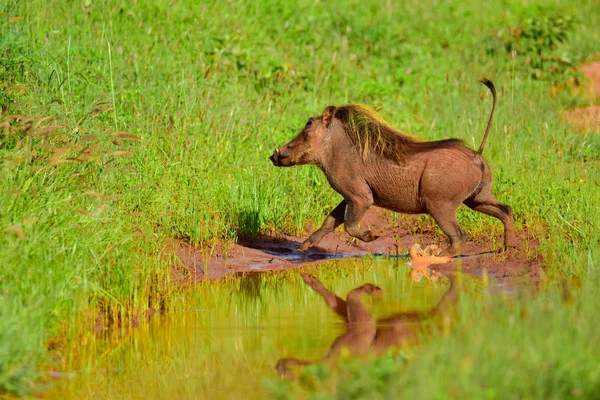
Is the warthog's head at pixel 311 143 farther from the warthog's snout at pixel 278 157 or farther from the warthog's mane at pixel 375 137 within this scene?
the warthog's mane at pixel 375 137

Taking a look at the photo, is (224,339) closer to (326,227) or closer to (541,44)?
(326,227)

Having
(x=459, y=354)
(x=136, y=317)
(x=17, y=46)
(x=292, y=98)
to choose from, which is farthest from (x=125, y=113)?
(x=459, y=354)

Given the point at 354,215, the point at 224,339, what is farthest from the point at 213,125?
the point at 224,339

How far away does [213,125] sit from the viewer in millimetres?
9805

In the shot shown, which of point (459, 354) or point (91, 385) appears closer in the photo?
point (459, 354)

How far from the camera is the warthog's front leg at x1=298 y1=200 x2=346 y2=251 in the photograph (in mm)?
8289

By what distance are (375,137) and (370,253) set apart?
1.11 meters

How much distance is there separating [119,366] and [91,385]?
37cm

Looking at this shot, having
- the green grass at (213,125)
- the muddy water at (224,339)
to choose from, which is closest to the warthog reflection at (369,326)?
the muddy water at (224,339)

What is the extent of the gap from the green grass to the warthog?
606 mm

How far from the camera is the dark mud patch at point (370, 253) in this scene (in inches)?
300

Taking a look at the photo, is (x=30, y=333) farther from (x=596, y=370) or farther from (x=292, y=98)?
(x=292, y=98)

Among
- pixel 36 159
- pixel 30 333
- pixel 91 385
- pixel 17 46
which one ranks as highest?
pixel 17 46

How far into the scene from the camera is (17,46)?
28.0 feet
